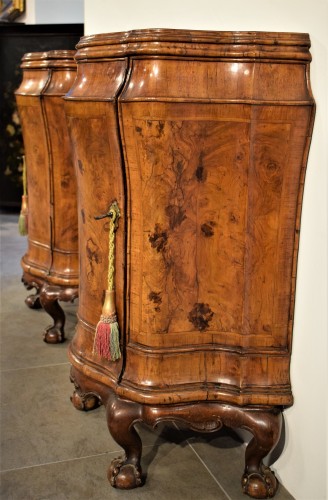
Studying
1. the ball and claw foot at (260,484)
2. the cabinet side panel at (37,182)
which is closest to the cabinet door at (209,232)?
the ball and claw foot at (260,484)

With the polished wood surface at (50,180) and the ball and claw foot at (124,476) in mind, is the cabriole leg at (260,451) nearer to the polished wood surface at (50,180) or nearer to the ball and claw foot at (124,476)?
the ball and claw foot at (124,476)

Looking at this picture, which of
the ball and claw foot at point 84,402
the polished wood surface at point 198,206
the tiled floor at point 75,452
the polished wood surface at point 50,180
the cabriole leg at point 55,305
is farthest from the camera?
the cabriole leg at point 55,305

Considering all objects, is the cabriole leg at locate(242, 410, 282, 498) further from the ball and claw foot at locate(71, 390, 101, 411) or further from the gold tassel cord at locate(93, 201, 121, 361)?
the ball and claw foot at locate(71, 390, 101, 411)

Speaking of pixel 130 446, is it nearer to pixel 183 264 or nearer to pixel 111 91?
pixel 183 264

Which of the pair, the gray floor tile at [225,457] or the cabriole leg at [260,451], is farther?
the gray floor tile at [225,457]

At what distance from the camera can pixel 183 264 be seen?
68.7 inches

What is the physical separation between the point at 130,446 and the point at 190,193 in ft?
2.26

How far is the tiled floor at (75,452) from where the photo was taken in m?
1.89

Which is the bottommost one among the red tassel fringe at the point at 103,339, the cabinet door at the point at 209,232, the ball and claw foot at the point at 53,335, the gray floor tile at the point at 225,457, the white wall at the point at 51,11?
the ball and claw foot at the point at 53,335

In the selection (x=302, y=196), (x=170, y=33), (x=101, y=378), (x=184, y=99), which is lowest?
(x=101, y=378)

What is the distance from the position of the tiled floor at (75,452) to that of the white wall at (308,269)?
0.14m

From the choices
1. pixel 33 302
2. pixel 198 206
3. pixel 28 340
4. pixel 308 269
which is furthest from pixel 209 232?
pixel 33 302

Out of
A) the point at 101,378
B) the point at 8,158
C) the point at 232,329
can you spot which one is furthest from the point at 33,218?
the point at 8,158

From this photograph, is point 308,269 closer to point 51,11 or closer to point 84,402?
point 84,402
